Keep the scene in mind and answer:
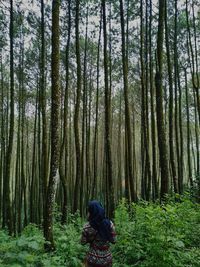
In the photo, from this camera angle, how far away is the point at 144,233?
6.44 metres

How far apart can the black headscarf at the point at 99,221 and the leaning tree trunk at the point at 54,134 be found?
1.86m

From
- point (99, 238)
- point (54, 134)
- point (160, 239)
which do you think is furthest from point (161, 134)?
point (99, 238)

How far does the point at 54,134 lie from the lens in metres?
6.59

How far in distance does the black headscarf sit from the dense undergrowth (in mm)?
881

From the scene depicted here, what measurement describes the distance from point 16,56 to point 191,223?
11.6 metres

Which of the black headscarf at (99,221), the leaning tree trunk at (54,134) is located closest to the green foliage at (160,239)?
the black headscarf at (99,221)

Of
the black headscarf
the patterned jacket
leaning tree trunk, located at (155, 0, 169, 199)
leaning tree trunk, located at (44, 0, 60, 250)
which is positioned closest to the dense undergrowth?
leaning tree trunk, located at (44, 0, 60, 250)

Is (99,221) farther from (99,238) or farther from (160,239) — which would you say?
(160,239)

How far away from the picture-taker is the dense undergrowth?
5090 millimetres

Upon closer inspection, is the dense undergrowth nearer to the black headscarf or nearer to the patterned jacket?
the patterned jacket

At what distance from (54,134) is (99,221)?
2393 mm

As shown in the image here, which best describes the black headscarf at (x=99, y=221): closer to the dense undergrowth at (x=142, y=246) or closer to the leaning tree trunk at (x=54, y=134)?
the dense undergrowth at (x=142, y=246)

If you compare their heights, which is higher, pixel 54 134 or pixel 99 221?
pixel 54 134

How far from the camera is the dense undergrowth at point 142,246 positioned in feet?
16.7
